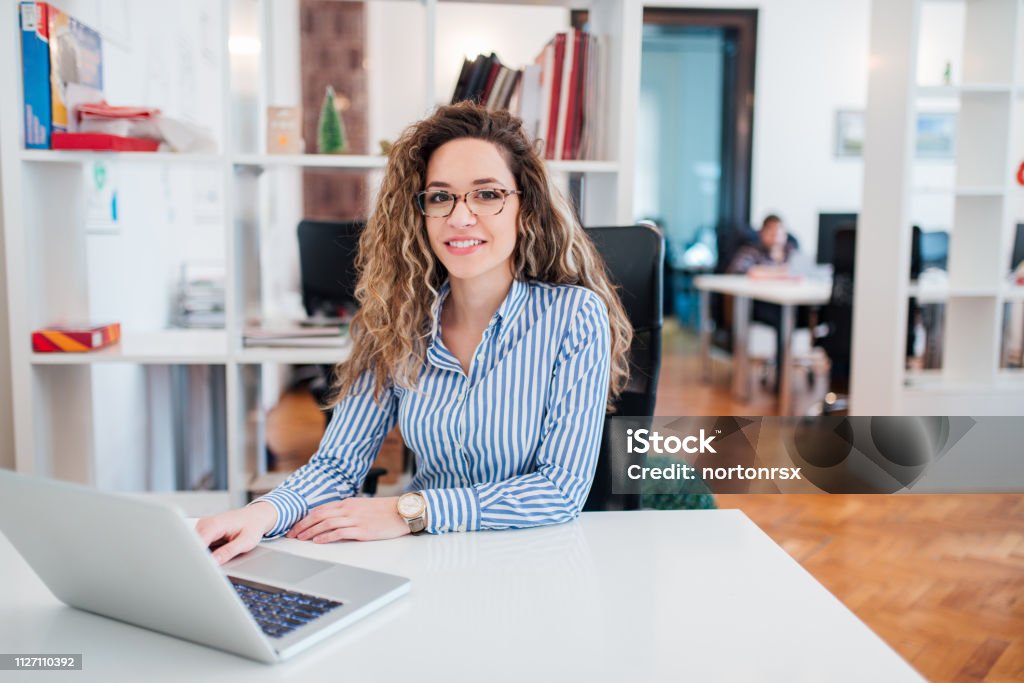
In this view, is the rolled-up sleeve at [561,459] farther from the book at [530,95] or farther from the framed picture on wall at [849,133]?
the framed picture on wall at [849,133]

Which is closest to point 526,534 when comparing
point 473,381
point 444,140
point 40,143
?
point 473,381

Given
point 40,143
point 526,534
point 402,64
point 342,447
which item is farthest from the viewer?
point 402,64

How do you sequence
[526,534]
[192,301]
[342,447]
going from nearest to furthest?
[526,534]
[342,447]
[192,301]

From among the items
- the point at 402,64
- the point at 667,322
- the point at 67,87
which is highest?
the point at 402,64

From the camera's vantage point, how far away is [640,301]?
6.31ft

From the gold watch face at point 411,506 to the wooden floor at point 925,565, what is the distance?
1.51 metres

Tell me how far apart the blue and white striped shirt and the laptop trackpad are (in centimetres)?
24

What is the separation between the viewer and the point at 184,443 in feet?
11.1

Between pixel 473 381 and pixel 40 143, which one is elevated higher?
pixel 40 143

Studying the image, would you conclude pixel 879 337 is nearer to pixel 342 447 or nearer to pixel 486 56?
pixel 486 56

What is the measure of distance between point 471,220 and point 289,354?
1.26m

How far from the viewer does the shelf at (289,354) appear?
2.60m

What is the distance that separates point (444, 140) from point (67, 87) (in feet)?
4.69

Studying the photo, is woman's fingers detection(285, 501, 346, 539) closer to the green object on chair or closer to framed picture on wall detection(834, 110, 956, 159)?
the green object on chair
